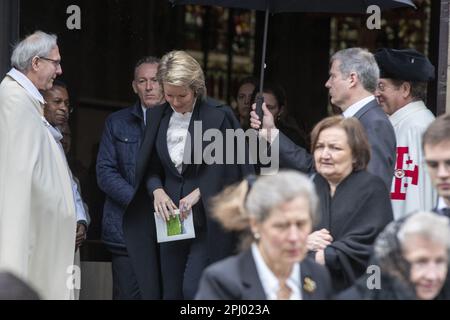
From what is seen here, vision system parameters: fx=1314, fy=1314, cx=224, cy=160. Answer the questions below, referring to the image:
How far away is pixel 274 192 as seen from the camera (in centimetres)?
500

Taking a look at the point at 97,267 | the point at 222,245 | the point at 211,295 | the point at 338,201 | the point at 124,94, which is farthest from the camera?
the point at 124,94

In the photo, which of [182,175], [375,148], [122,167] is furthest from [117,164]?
[375,148]

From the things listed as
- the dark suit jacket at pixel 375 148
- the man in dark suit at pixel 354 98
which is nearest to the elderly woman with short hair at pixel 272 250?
the dark suit jacket at pixel 375 148

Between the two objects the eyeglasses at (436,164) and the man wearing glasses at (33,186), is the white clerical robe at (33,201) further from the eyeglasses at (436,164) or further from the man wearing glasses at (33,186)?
the eyeglasses at (436,164)

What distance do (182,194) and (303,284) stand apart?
240cm

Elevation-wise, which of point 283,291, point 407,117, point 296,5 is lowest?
point 283,291

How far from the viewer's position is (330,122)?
6605 mm

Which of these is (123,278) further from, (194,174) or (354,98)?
(354,98)

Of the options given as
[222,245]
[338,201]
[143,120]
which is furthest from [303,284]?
[143,120]

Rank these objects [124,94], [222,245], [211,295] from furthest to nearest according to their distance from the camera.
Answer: [124,94], [222,245], [211,295]

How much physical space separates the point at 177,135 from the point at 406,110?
1349 millimetres

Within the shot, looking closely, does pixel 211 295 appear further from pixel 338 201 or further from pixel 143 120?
pixel 143 120

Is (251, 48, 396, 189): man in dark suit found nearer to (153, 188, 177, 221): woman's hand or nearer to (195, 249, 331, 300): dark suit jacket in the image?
(153, 188, 177, 221): woman's hand

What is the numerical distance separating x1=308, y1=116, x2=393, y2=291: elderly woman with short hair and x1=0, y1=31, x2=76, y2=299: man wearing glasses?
1644 millimetres
